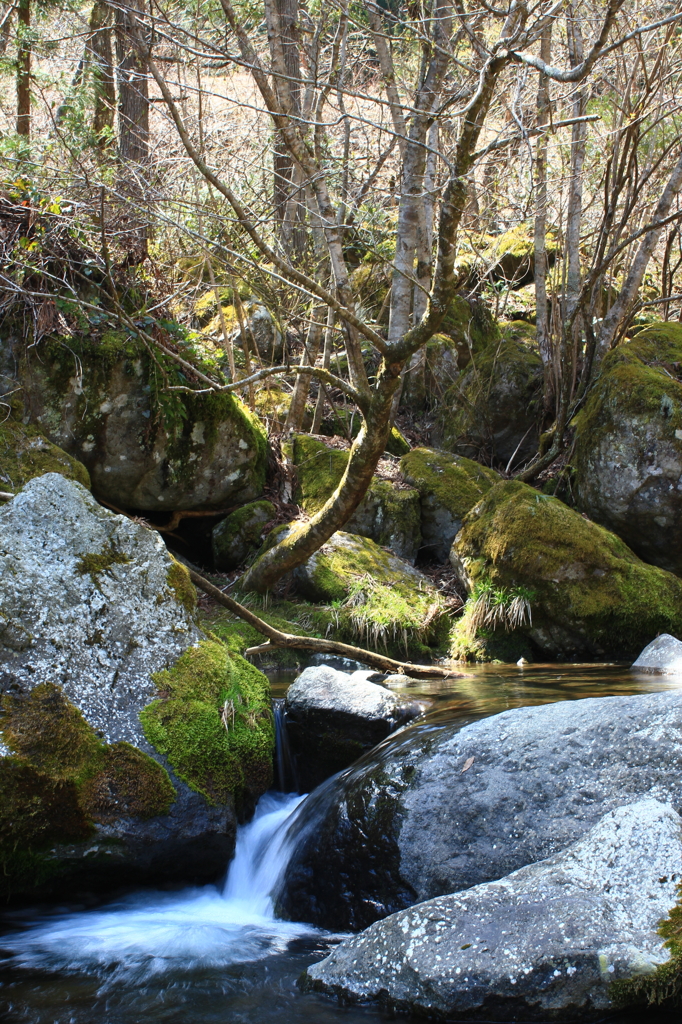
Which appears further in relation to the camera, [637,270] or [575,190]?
[575,190]

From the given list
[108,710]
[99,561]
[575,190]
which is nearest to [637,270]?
[575,190]

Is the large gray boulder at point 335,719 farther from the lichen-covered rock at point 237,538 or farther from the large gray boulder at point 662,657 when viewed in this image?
the lichen-covered rock at point 237,538

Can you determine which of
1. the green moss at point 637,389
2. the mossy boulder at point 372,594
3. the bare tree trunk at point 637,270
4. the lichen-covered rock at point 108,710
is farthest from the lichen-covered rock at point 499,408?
the lichen-covered rock at point 108,710

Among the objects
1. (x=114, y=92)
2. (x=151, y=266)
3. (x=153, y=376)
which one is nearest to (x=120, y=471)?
(x=153, y=376)

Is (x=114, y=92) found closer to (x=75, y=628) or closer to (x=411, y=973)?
(x=75, y=628)

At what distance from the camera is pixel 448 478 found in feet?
29.1

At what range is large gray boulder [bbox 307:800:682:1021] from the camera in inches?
89.1

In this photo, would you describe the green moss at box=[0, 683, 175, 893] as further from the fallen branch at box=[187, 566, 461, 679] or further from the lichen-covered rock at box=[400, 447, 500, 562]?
the lichen-covered rock at box=[400, 447, 500, 562]

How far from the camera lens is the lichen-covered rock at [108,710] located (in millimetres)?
3191

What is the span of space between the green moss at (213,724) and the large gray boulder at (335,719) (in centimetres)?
34

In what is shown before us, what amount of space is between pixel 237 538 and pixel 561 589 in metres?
3.42

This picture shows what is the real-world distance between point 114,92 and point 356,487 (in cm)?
977

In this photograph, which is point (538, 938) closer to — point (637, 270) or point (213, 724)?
point (213, 724)

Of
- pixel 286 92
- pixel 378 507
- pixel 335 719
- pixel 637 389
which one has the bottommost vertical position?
pixel 335 719
